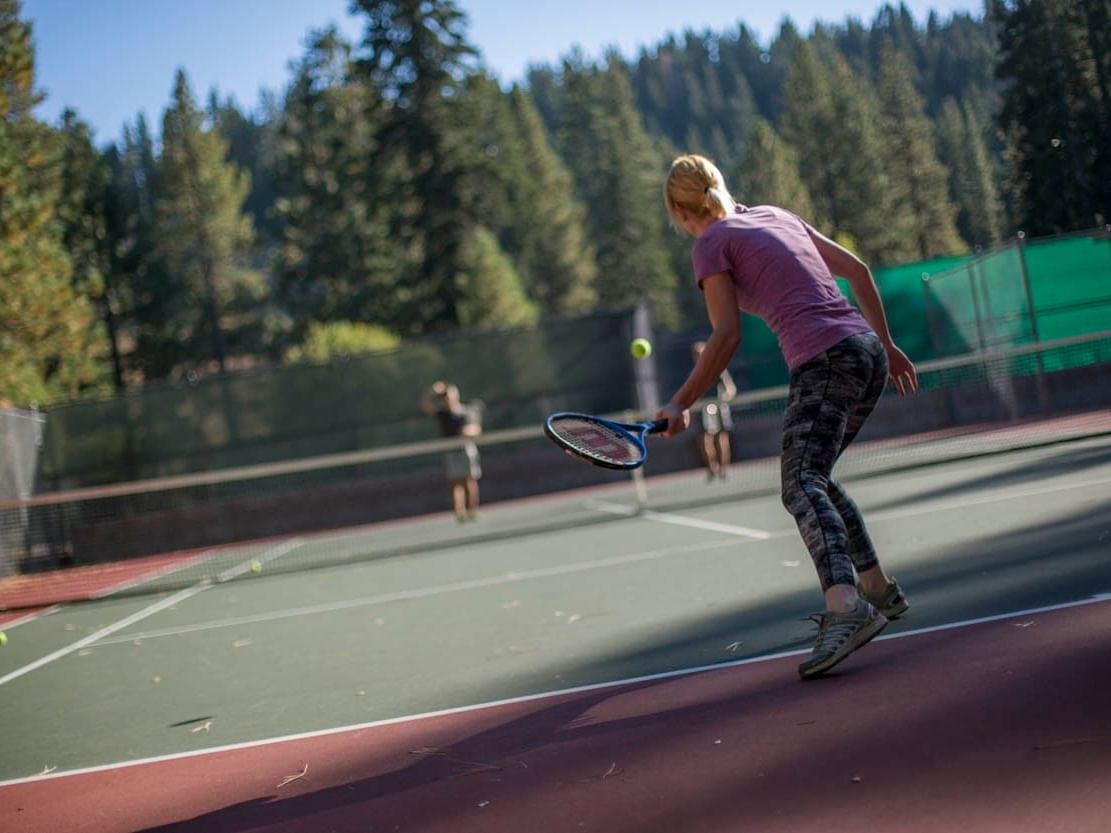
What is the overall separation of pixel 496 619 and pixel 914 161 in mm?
41352

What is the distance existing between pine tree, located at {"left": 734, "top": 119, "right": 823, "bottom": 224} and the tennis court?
171 feet

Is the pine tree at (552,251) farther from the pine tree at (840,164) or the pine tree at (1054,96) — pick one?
the pine tree at (1054,96)

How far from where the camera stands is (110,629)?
373 inches

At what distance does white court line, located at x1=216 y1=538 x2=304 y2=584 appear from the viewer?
536 inches

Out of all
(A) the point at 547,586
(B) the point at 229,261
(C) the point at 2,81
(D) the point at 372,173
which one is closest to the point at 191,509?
(C) the point at 2,81

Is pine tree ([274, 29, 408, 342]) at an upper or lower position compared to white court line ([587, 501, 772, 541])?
upper

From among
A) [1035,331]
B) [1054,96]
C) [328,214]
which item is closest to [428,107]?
[328,214]

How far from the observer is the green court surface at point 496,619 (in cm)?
521

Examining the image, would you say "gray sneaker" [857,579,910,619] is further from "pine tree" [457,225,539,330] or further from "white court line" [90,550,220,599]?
"pine tree" [457,225,539,330]

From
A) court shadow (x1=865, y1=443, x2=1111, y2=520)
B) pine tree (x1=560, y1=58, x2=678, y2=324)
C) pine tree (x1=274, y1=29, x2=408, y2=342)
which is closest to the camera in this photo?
court shadow (x1=865, y1=443, x2=1111, y2=520)

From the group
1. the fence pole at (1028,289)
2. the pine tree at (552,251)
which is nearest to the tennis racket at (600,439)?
the fence pole at (1028,289)

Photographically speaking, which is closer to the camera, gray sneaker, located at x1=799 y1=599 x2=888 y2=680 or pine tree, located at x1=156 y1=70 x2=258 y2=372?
gray sneaker, located at x1=799 y1=599 x2=888 y2=680

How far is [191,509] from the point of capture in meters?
21.0

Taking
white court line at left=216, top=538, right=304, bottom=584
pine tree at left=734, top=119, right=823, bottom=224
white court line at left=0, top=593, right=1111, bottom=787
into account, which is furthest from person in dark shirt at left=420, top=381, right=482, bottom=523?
pine tree at left=734, top=119, right=823, bottom=224
